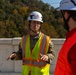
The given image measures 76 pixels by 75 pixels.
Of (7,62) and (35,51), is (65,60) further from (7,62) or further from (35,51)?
(7,62)

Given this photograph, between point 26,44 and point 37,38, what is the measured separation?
0.51ft

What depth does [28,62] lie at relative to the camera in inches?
162

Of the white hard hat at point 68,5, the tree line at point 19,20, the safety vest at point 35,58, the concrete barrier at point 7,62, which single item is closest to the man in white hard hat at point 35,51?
the safety vest at point 35,58

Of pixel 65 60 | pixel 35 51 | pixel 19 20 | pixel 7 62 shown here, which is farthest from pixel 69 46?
pixel 19 20

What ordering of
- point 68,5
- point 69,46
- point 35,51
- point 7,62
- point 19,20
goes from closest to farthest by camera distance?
point 69,46
point 68,5
point 35,51
point 7,62
point 19,20

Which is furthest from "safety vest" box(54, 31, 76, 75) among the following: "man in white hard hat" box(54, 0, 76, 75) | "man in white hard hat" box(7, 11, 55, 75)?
"man in white hard hat" box(7, 11, 55, 75)

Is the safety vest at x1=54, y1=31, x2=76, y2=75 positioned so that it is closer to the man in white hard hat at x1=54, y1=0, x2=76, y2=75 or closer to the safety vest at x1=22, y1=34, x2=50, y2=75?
the man in white hard hat at x1=54, y1=0, x2=76, y2=75

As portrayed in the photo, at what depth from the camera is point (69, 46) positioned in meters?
1.81

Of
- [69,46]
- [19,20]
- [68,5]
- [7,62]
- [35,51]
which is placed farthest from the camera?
[19,20]

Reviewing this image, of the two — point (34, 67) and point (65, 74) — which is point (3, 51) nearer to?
point (34, 67)

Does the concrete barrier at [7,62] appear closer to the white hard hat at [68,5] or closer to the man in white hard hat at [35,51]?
the man in white hard hat at [35,51]

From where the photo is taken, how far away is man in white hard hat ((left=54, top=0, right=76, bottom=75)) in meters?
1.77

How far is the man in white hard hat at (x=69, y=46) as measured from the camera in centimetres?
177

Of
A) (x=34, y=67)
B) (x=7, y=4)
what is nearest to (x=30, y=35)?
(x=34, y=67)
